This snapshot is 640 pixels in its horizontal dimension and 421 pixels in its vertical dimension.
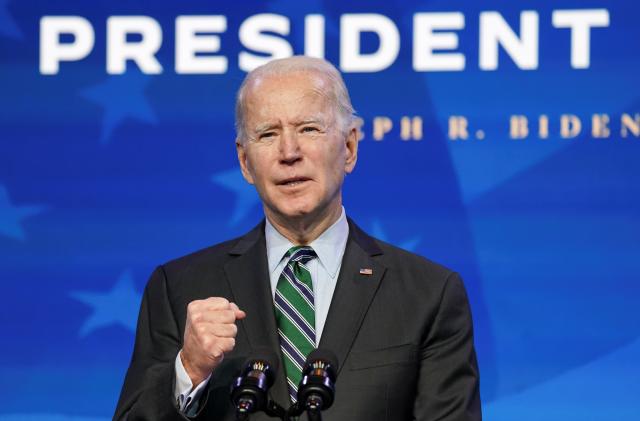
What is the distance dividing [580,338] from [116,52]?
6.16ft

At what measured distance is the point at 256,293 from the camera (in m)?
2.37

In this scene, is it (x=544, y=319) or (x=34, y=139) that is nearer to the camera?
(x=544, y=319)

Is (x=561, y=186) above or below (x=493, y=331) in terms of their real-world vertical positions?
above

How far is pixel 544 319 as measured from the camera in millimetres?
3617

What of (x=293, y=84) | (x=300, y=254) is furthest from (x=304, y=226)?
(x=293, y=84)

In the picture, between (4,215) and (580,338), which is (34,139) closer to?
(4,215)

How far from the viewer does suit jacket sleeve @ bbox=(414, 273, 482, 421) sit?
2.27 m

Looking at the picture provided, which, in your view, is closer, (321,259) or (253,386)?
(253,386)

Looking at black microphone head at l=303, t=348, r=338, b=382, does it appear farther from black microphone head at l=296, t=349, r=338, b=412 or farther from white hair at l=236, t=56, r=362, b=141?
white hair at l=236, t=56, r=362, b=141

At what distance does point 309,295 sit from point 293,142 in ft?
1.09

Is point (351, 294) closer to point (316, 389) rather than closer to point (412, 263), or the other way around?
point (412, 263)

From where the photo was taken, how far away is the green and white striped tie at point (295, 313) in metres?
2.30

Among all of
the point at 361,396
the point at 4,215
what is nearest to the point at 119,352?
the point at 4,215

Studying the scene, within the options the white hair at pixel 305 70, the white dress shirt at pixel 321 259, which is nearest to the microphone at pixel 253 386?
the white dress shirt at pixel 321 259
